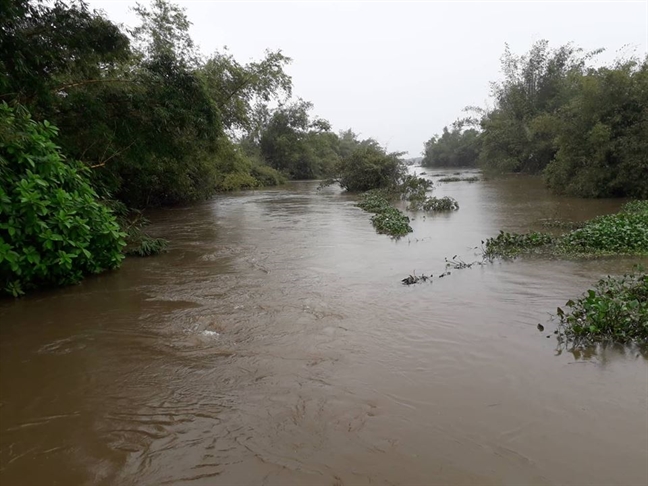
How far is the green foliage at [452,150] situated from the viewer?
62.7 m

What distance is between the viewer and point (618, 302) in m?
5.21

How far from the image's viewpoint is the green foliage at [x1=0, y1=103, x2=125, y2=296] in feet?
19.9

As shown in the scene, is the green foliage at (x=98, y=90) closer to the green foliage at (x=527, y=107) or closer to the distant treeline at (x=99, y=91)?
the distant treeline at (x=99, y=91)

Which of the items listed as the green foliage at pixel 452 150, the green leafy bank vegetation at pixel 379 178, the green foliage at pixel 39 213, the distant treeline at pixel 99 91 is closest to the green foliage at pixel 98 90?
the distant treeline at pixel 99 91

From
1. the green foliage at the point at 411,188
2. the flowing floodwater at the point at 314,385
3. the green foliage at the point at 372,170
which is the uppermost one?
the green foliage at the point at 372,170

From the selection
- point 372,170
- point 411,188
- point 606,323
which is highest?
point 372,170

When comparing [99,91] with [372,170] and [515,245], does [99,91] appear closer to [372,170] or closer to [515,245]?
[515,245]

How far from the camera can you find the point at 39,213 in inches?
244

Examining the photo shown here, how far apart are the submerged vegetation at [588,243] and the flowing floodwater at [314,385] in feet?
2.66

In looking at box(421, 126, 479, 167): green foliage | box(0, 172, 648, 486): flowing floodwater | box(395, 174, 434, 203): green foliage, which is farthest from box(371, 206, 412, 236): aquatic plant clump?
box(421, 126, 479, 167): green foliage

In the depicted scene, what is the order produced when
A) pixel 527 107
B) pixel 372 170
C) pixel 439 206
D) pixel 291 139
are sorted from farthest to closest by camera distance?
pixel 291 139
pixel 527 107
pixel 372 170
pixel 439 206

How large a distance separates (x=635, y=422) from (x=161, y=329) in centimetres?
498

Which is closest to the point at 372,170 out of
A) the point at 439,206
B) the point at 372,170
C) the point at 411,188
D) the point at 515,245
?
the point at 372,170

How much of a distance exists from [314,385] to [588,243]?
25.1 feet
